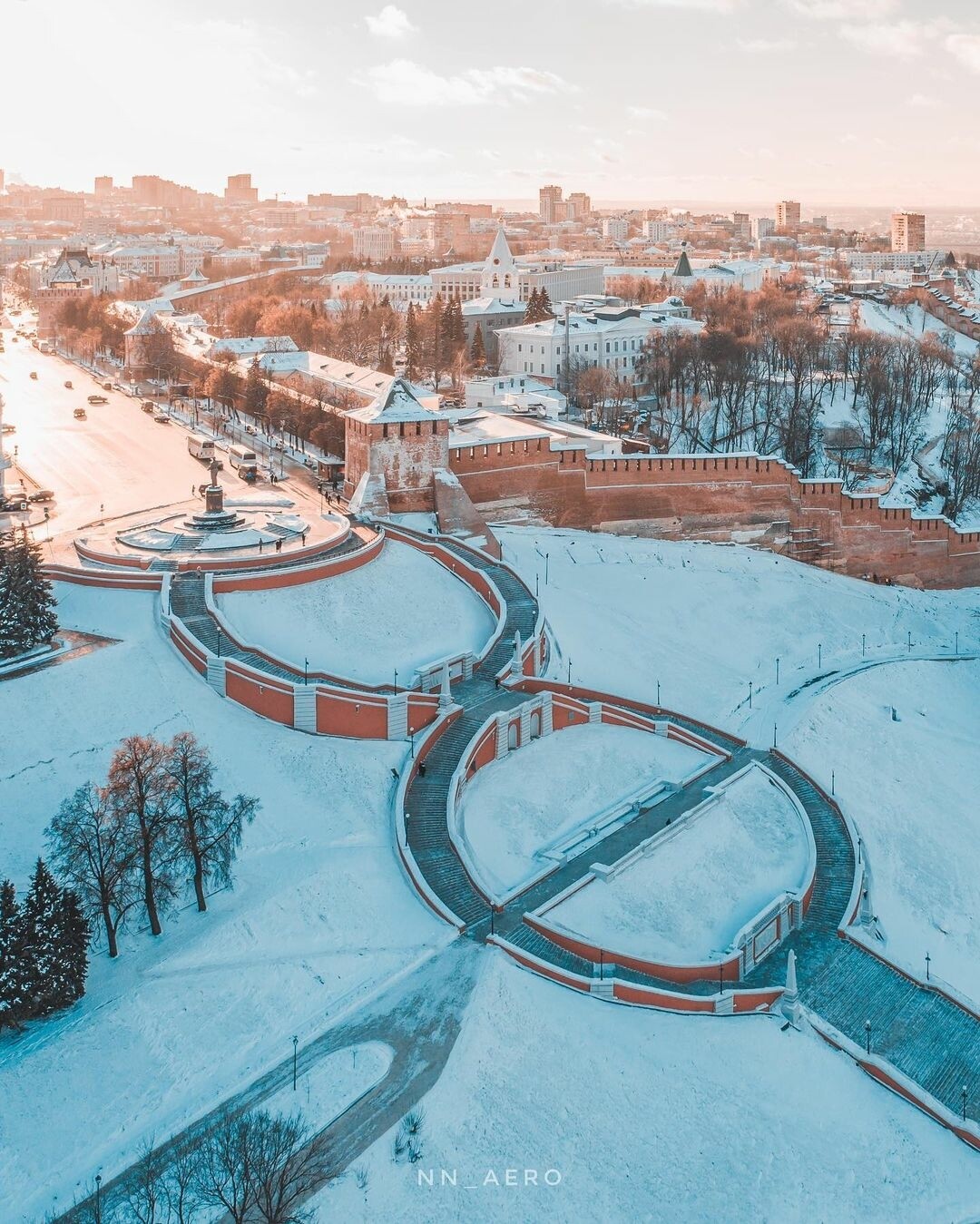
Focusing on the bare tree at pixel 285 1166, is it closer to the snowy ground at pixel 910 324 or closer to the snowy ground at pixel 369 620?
the snowy ground at pixel 369 620

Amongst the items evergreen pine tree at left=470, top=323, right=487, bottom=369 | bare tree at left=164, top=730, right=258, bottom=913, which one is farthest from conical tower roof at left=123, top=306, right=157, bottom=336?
bare tree at left=164, top=730, right=258, bottom=913

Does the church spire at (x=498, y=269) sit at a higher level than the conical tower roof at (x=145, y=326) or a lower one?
higher

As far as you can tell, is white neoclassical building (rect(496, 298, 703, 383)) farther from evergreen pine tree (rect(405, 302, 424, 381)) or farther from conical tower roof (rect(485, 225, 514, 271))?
conical tower roof (rect(485, 225, 514, 271))

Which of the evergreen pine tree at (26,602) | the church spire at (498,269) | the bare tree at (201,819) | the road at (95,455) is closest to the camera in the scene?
the bare tree at (201,819)

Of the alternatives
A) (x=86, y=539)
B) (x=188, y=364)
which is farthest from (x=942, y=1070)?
(x=188, y=364)

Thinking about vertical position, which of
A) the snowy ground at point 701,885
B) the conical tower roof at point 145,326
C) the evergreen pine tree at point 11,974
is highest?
the conical tower roof at point 145,326

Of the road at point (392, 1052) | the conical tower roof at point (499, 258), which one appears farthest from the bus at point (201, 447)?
the conical tower roof at point (499, 258)
